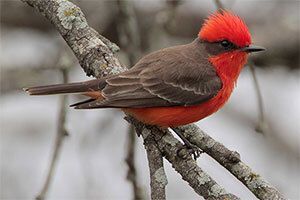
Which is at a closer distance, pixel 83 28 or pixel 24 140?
pixel 83 28

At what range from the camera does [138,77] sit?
540 centimetres

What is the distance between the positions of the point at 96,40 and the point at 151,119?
0.70 meters

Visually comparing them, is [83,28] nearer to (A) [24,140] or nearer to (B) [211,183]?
(B) [211,183]

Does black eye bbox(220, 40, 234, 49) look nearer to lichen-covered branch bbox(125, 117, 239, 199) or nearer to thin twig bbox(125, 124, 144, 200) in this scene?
lichen-covered branch bbox(125, 117, 239, 199)

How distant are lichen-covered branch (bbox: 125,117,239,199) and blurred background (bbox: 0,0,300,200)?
1.27 m

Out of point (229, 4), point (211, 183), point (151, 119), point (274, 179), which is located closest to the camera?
point (211, 183)

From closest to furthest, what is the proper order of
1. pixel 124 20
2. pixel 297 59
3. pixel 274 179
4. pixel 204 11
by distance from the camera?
pixel 124 20, pixel 274 179, pixel 297 59, pixel 204 11

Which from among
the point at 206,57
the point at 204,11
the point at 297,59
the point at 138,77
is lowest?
the point at 138,77

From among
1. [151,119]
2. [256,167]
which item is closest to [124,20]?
[151,119]

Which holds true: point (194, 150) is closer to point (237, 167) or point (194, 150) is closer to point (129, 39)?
point (237, 167)

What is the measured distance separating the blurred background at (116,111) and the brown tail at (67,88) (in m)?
1.14

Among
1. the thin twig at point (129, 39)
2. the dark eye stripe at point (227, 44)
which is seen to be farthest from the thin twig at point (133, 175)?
the dark eye stripe at point (227, 44)

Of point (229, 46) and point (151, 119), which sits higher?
point (229, 46)

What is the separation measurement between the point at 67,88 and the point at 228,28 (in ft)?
4.66
